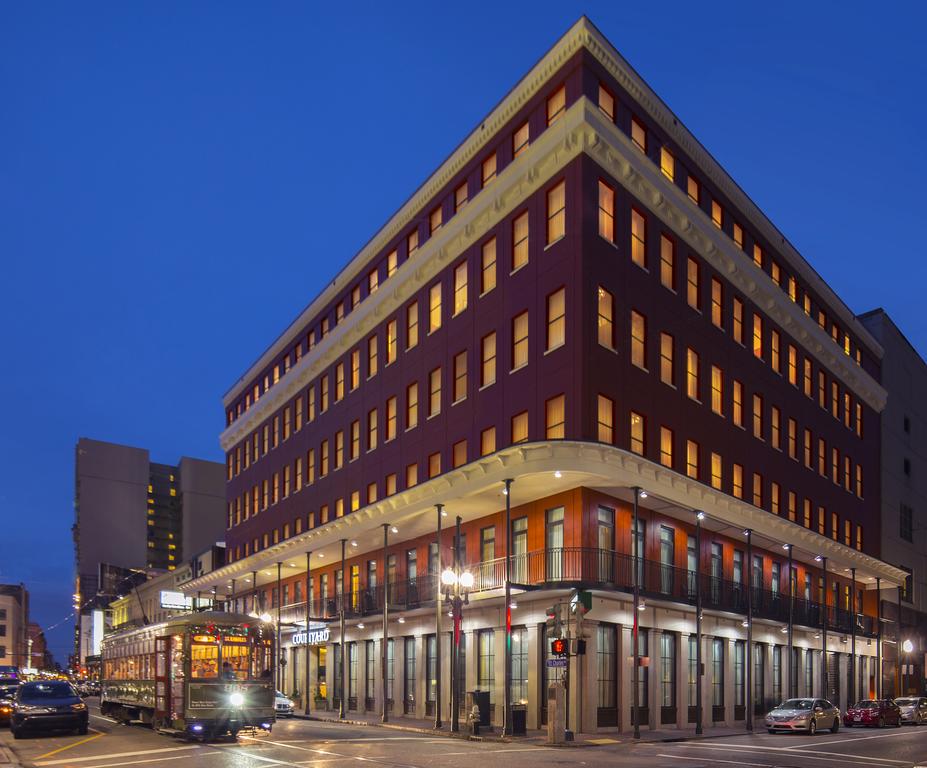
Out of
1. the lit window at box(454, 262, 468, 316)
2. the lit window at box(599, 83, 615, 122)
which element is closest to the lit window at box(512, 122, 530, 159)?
the lit window at box(599, 83, 615, 122)

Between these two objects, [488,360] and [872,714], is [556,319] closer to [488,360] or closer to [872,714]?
[488,360]

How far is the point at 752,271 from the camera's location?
5050 centimetres

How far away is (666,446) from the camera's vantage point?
42.8 metres

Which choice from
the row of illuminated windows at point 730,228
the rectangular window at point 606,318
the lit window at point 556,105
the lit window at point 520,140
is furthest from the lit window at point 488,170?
the rectangular window at point 606,318

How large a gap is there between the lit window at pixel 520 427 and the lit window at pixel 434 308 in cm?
898

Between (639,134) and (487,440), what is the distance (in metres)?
14.9

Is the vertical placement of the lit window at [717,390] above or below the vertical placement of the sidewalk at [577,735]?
above

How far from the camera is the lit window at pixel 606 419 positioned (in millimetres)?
38625

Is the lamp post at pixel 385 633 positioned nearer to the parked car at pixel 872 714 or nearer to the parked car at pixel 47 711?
the parked car at pixel 47 711

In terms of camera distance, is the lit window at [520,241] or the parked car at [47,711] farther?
the lit window at [520,241]

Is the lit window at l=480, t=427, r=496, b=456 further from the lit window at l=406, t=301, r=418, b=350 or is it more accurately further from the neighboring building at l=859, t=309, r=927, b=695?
the neighboring building at l=859, t=309, r=927, b=695

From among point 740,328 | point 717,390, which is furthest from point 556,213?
point 740,328

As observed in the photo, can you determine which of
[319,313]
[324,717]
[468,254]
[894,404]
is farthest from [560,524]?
[894,404]

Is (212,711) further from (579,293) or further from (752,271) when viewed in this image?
(752,271)
